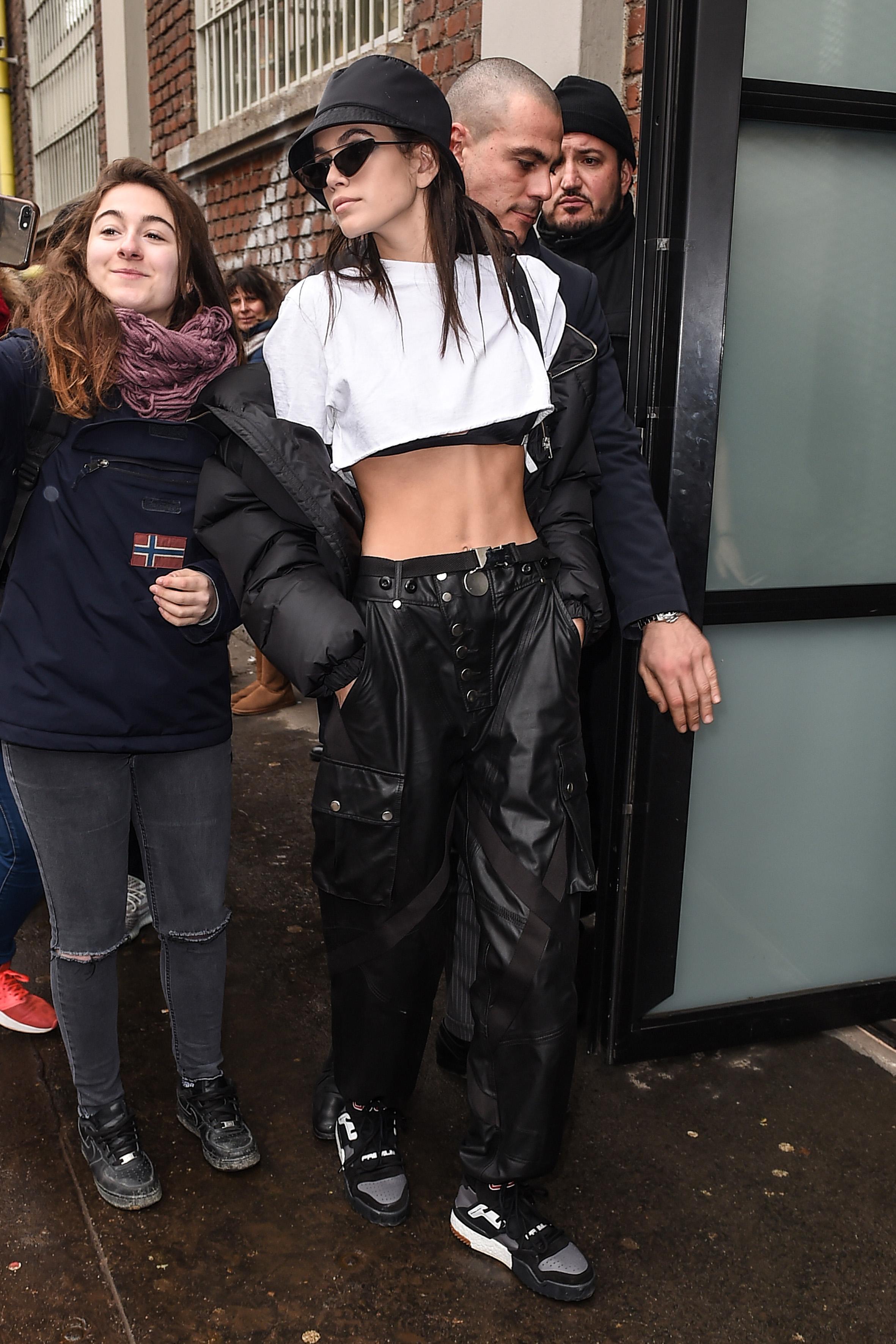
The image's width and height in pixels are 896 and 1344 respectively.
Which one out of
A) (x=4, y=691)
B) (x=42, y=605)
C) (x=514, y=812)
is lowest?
(x=514, y=812)

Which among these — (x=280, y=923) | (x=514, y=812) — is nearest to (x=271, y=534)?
(x=514, y=812)

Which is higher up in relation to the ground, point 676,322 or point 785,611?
point 676,322

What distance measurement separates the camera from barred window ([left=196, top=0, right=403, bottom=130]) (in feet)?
19.7

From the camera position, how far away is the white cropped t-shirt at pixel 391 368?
77.6 inches

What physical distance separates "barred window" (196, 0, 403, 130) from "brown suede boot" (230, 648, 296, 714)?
10.4 feet

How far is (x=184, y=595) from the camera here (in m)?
2.08

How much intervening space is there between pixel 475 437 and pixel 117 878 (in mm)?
1097

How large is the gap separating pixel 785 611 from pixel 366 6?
4833mm

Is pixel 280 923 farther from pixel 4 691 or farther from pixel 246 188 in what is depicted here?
pixel 246 188

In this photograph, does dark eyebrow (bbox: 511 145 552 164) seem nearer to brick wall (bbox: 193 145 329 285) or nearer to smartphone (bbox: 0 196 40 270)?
smartphone (bbox: 0 196 40 270)

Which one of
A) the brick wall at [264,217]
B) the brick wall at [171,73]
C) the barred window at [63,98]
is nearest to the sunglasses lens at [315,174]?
the brick wall at [264,217]

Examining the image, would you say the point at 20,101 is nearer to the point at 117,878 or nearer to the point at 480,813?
the point at 117,878

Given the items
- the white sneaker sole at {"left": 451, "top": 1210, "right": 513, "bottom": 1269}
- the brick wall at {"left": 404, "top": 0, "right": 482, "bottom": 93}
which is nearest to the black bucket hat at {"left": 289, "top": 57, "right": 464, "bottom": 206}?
the white sneaker sole at {"left": 451, "top": 1210, "right": 513, "bottom": 1269}

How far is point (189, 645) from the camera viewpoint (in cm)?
222
